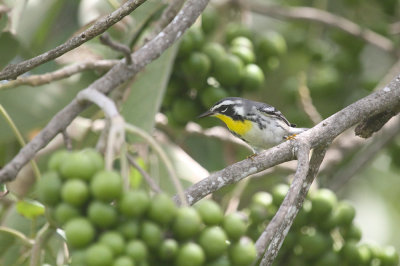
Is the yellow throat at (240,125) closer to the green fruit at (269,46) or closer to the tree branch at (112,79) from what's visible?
the green fruit at (269,46)

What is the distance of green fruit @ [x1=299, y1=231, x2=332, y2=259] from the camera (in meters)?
3.29

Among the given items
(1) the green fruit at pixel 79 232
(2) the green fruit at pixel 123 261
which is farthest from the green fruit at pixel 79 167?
(2) the green fruit at pixel 123 261

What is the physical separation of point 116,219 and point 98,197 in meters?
0.07

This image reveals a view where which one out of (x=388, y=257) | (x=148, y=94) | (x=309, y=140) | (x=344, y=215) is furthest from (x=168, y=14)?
(x=388, y=257)


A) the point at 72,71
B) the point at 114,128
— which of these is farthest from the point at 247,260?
the point at 72,71

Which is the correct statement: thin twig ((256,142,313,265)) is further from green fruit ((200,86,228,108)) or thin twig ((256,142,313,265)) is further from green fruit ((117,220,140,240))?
green fruit ((200,86,228,108))

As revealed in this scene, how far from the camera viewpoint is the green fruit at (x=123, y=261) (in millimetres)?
1482

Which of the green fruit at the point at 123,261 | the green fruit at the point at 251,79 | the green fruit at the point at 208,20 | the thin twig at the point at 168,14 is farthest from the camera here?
the green fruit at the point at 208,20

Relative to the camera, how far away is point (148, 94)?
3342 mm

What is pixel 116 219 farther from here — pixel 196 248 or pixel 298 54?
pixel 298 54

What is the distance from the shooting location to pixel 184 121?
391 cm

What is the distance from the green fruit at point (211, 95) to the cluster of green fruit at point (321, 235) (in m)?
0.65

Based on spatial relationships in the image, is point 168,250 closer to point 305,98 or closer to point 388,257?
point 388,257

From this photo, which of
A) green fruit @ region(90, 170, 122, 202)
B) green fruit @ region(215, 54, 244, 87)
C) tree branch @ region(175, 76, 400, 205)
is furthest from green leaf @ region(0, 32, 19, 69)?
green fruit @ region(90, 170, 122, 202)
